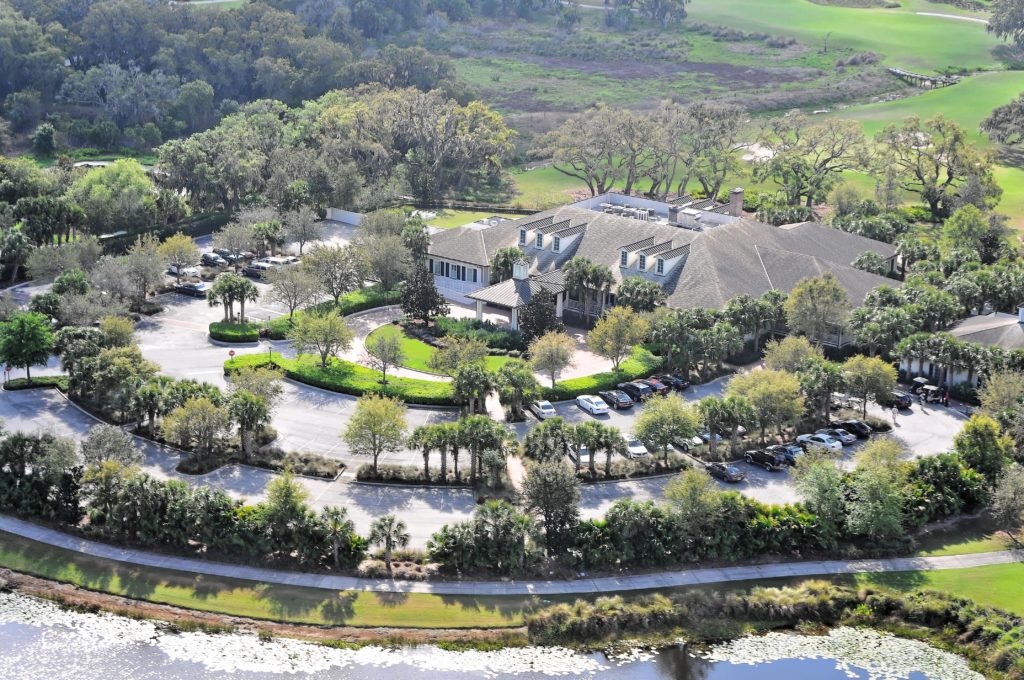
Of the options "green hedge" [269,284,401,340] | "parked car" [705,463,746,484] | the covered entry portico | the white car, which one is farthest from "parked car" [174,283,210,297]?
"parked car" [705,463,746,484]

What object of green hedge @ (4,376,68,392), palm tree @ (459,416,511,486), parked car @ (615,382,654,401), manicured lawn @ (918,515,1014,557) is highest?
palm tree @ (459,416,511,486)

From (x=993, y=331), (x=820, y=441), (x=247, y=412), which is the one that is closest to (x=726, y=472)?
(x=820, y=441)

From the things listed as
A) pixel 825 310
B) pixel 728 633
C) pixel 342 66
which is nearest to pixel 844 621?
pixel 728 633

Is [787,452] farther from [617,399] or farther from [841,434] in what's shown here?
[617,399]

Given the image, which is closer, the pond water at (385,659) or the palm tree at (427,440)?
the pond water at (385,659)

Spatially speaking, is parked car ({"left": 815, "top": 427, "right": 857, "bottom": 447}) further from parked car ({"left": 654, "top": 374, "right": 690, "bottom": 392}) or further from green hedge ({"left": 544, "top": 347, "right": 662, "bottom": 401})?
green hedge ({"left": 544, "top": 347, "right": 662, "bottom": 401})

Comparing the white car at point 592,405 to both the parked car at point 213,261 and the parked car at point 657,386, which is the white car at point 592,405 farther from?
the parked car at point 213,261

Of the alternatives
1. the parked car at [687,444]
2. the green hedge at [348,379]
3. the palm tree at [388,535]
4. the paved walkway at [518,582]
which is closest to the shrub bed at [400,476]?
the palm tree at [388,535]
